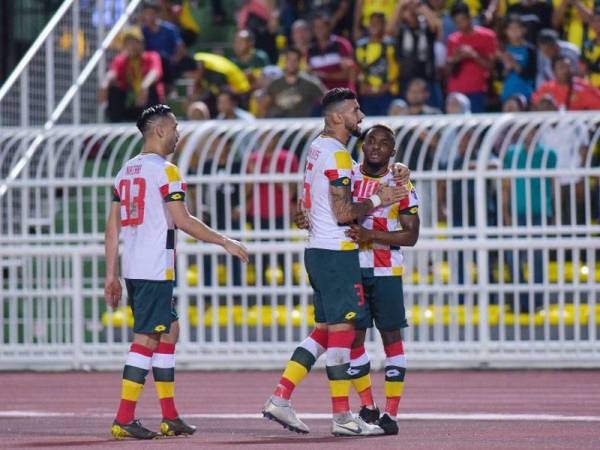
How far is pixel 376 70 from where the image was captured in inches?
807

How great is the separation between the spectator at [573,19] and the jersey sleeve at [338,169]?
9.99 meters

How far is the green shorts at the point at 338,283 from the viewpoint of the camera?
10.6 metres

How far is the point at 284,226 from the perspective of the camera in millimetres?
17250

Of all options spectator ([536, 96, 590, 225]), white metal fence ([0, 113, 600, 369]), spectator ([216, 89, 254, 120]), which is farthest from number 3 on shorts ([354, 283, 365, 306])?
spectator ([216, 89, 254, 120])

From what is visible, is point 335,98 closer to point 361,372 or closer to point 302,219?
point 302,219

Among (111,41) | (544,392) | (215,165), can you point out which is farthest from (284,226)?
(111,41)

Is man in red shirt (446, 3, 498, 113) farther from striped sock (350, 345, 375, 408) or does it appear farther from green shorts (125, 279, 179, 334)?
green shorts (125, 279, 179, 334)

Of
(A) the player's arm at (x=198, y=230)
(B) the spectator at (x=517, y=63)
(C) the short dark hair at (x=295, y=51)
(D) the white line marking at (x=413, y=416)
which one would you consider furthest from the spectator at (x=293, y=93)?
(A) the player's arm at (x=198, y=230)

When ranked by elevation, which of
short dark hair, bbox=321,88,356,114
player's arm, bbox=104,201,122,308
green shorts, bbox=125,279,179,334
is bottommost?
green shorts, bbox=125,279,179,334

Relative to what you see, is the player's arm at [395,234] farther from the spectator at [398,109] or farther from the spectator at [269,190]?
the spectator at [398,109]

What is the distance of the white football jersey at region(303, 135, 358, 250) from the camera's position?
10.5 metres

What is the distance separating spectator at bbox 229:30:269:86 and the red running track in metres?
5.52

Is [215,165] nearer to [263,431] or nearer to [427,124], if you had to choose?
[427,124]

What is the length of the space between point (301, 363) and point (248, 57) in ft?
37.4
